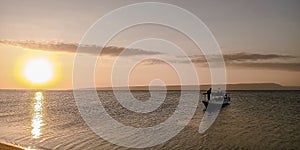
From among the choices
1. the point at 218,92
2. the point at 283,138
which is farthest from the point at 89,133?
the point at 218,92

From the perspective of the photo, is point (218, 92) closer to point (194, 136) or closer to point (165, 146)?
point (194, 136)

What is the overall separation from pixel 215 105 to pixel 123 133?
39.6 metres

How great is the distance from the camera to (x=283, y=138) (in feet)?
106

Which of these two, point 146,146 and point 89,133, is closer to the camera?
point 146,146

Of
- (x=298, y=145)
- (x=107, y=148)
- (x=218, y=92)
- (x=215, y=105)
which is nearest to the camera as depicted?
(x=107, y=148)

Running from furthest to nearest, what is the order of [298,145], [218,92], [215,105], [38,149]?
[218,92], [215,105], [298,145], [38,149]

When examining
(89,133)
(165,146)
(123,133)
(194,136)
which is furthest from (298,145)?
(89,133)

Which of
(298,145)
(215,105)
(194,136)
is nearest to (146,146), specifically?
(194,136)

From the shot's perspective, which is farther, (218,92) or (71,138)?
(218,92)

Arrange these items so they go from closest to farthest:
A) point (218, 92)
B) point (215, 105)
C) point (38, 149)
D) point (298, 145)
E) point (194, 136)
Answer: point (38, 149), point (298, 145), point (194, 136), point (215, 105), point (218, 92)

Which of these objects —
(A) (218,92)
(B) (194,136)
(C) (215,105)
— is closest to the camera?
(B) (194,136)

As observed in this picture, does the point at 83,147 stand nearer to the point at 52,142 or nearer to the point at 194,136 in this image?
the point at 52,142

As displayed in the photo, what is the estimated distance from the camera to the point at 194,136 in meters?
31.9

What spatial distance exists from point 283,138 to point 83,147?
66.3ft
